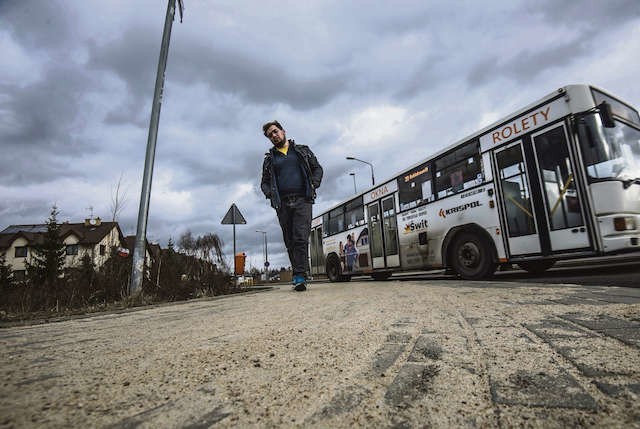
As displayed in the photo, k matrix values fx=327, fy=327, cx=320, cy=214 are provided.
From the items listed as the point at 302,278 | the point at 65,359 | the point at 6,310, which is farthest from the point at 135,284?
the point at 65,359

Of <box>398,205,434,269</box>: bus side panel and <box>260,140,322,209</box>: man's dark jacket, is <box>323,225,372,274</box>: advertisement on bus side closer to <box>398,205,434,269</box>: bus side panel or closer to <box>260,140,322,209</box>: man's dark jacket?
<box>398,205,434,269</box>: bus side panel

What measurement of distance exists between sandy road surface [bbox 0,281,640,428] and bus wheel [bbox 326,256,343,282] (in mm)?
10975

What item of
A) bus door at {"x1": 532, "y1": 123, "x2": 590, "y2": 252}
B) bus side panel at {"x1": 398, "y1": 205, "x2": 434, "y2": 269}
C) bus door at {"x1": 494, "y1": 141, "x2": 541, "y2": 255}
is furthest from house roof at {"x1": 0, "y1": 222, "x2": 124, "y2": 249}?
bus door at {"x1": 532, "y1": 123, "x2": 590, "y2": 252}

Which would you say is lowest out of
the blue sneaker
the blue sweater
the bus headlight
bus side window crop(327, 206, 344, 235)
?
the blue sneaker

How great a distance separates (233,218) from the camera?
9.49 metres

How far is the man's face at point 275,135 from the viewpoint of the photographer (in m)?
4.82

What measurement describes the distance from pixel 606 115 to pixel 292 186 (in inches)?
192

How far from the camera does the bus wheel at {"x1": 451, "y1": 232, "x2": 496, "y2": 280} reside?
629 cm

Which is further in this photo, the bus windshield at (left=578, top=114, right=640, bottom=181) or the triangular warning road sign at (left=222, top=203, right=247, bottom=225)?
the triangular warning road sign at (left=222, top=203, right=247, bottom=225)

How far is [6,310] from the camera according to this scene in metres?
3.79

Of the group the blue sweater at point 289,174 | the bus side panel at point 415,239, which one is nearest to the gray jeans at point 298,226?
the blue sweater at point 289,174

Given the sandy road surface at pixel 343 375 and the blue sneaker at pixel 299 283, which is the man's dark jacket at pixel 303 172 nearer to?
the blue sneaker at pixel 299 283

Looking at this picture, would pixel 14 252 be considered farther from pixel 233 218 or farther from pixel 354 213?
pixel 354 213

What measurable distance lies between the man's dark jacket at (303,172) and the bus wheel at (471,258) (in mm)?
3712
